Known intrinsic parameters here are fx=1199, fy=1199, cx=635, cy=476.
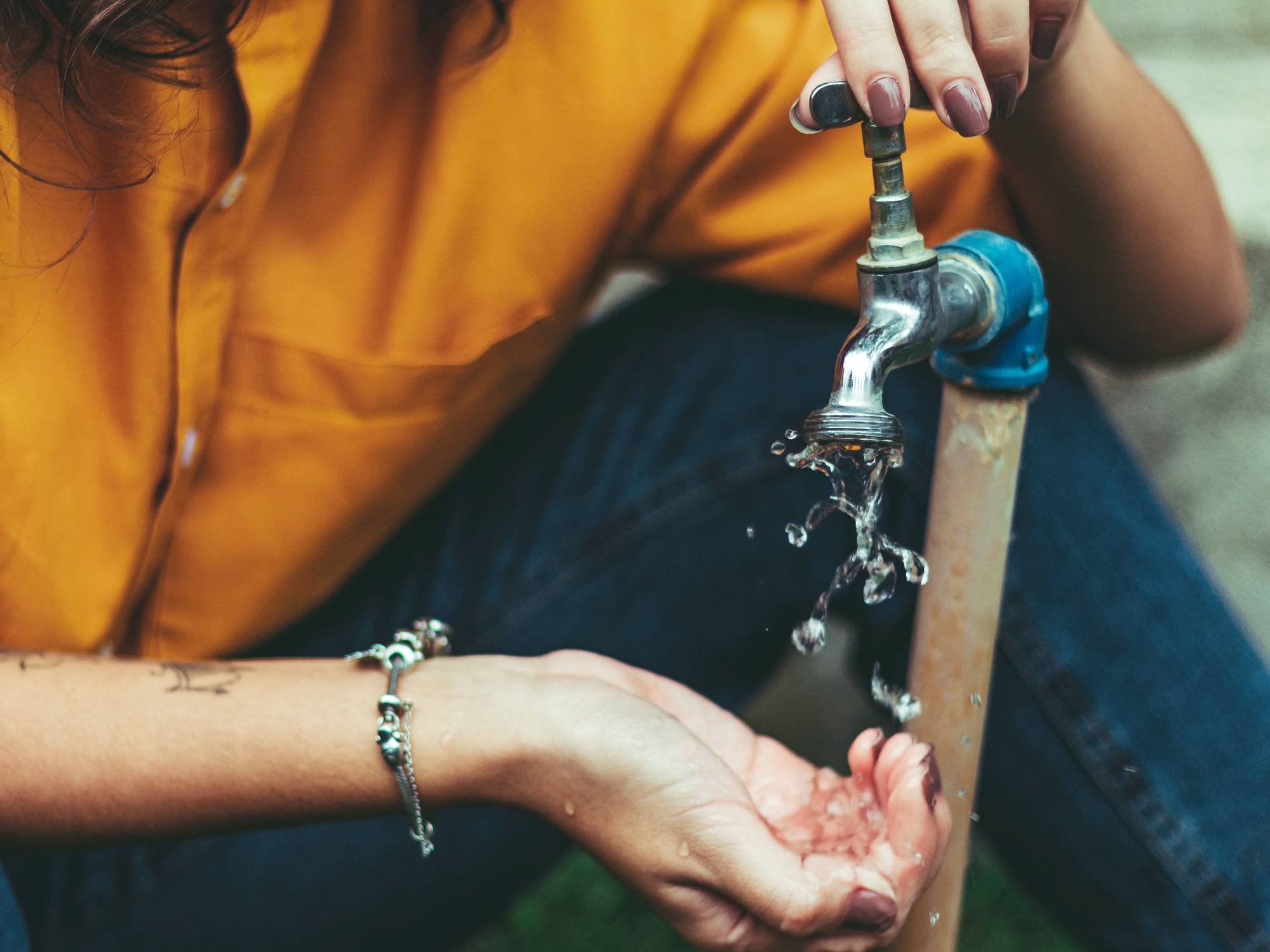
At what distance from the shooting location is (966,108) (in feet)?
1.79

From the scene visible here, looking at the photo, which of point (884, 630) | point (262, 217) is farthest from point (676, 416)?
point (262, 217)

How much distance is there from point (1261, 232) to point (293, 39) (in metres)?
0.99

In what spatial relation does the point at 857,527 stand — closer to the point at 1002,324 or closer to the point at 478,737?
the point at 1002,324

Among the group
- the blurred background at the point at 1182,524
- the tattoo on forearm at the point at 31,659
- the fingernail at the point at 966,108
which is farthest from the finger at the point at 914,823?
the blurred background at the point at 1182,524

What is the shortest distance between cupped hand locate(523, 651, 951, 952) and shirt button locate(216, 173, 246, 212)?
36cm

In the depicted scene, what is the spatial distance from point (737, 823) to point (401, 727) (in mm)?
210

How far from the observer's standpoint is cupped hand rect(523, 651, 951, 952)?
0.62 m

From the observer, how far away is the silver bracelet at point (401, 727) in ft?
2.31

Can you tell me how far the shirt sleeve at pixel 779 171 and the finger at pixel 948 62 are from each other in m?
0.28

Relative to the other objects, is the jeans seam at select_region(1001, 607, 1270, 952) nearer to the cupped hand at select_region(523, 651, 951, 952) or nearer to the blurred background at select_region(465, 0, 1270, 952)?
the cupped hand at select_region(523, 651, 951, 952)

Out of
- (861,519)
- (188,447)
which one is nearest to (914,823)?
(861,519)

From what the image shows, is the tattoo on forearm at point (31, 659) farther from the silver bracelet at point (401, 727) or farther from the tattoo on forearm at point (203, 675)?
the silver bracelet at point (401, 727)

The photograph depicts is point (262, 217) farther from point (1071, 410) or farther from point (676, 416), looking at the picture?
point (1071, 410)

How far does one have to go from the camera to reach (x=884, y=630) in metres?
0.87
